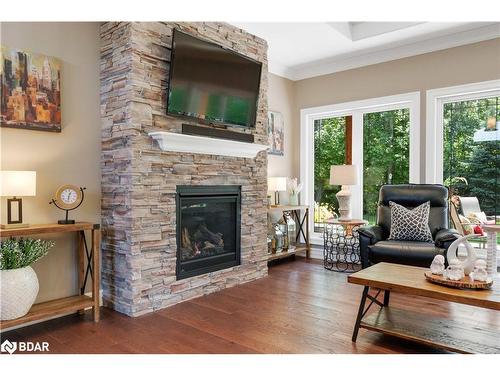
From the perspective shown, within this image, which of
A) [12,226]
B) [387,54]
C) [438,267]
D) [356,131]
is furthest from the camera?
[356,131]

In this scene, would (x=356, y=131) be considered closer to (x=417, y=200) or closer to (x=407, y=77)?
(x=407, y=77)

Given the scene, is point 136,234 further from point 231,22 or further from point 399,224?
point 399,224

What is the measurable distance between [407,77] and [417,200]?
1.60 metres

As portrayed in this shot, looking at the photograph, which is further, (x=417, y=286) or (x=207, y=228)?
(x=207, y=228)

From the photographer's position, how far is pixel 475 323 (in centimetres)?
271

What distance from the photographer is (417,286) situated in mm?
2270

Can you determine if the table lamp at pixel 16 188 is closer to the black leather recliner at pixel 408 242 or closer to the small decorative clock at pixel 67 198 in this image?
the small decorative clock at pixel 67 198

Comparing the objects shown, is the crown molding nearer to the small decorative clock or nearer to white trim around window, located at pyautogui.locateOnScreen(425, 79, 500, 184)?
white trim around window, located at pyautogui.locateOnScreen(425, 79, 500, 184)

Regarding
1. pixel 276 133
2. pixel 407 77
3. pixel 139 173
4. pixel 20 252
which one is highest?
pixel 407 77

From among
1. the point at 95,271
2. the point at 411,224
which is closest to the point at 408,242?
the point at 411,224

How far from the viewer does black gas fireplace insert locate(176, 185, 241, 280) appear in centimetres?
343

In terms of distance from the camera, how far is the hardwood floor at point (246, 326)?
7.87 ft

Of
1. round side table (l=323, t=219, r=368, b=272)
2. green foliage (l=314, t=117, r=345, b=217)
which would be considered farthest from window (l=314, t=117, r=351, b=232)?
round side table (l=323, t=219, r=368, b=272)

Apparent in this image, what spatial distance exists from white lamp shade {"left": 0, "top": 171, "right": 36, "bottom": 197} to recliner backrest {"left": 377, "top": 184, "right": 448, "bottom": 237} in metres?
3.41
